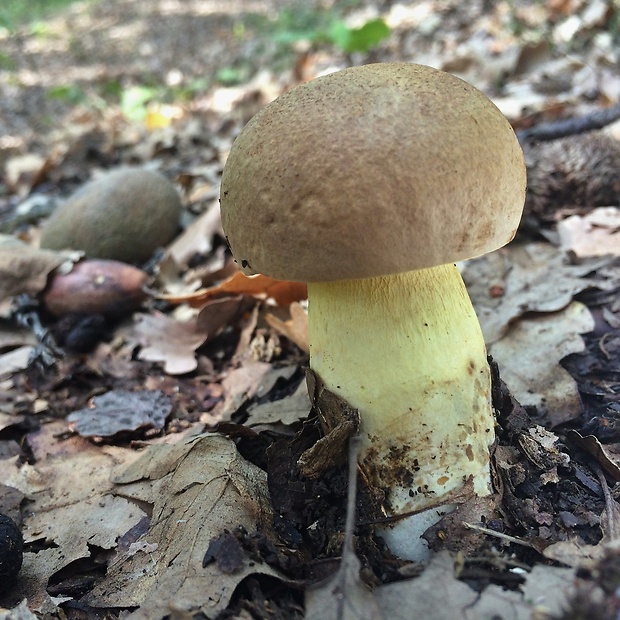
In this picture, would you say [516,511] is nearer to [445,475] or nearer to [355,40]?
[445,475]

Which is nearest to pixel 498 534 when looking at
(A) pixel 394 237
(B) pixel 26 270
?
(A) pixel 394 237

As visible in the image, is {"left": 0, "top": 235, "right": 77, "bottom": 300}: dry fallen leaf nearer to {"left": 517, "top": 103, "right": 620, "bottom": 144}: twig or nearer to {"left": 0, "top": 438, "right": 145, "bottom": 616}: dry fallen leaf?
{"left": 0, "top": 438, "right": 145, "bottom": 616}: dry fallen leaf

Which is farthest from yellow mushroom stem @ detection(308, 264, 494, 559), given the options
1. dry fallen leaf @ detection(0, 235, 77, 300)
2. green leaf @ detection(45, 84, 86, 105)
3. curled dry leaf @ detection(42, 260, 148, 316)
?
green leaf @ detection(45, 84, 86, 105)

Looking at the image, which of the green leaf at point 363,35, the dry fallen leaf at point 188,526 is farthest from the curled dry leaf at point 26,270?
the green leaf at point 363,35

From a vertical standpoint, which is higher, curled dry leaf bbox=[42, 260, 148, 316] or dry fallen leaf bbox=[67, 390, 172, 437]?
dry fallen leaf bbox=[67, 390, 172, 437]

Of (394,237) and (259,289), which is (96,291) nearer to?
(259,289)

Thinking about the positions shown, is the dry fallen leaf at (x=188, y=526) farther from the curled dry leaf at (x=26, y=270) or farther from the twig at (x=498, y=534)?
the curled dry leaf at (x=26, y=270)

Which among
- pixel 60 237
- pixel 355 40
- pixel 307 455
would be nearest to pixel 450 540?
pixel 307 455
